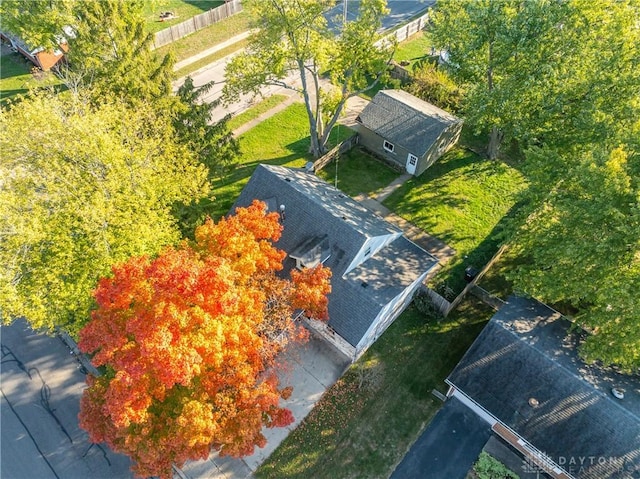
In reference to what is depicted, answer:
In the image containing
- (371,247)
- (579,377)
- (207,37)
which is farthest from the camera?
(207,37)

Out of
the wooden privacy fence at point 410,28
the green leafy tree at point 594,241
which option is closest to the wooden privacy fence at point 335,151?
the green leafy tree at point 594,241

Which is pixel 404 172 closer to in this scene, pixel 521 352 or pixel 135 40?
pixel 521 352

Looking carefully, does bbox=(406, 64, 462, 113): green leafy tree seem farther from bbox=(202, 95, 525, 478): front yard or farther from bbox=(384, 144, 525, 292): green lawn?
bbox=(202, 95, 525, 478): front yard

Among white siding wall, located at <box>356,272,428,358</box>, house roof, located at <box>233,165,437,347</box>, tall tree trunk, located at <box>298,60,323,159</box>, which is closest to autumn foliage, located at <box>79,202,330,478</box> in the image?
house roof, located at <box>233,165,437,347</box>

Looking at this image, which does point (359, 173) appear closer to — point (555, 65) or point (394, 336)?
point (394, 336)

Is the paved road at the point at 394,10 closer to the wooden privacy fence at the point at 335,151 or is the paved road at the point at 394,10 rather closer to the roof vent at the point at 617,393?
the wooden privacy fence at the point at 335,151

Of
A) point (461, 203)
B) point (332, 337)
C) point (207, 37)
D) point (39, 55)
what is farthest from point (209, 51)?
point (332, 337)
